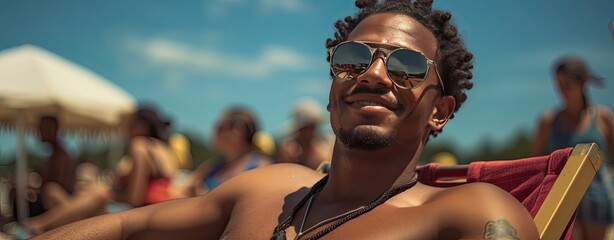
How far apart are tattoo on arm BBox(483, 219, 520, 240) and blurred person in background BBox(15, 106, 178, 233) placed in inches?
160

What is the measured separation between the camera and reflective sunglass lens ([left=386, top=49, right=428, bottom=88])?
1.96 metres

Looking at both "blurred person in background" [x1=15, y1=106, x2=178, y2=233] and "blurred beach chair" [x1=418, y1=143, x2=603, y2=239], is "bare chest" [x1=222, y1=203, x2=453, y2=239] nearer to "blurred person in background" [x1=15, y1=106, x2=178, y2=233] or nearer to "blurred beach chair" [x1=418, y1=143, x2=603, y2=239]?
"blurred beach chair" [x1=418, y1=143, x2=603, y2=239]

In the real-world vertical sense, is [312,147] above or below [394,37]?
below

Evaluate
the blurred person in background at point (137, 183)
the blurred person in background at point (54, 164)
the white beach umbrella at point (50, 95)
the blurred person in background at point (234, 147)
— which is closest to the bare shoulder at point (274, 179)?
the blurred person in background at point (234, 147)

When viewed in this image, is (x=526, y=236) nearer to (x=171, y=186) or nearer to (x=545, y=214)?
(x=545, y=214)

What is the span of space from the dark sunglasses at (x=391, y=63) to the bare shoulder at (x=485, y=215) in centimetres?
40

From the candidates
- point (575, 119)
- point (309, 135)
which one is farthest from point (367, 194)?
point (309, 135)

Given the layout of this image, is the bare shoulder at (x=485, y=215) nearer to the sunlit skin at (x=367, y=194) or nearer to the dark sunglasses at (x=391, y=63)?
the sunlit skin at (x=367, y=194)

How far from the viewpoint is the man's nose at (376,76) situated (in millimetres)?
1955

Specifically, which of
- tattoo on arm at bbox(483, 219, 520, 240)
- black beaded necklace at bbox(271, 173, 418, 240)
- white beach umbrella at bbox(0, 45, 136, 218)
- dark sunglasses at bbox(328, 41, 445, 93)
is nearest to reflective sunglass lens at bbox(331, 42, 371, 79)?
dark sunglasses at bbox(328, 41, 445, 93)

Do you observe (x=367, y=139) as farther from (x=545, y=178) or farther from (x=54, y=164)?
(x=54, y=164)

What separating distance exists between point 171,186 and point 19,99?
432 cm

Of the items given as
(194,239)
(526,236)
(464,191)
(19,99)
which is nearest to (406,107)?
(464,191)

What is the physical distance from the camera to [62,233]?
2193mm
